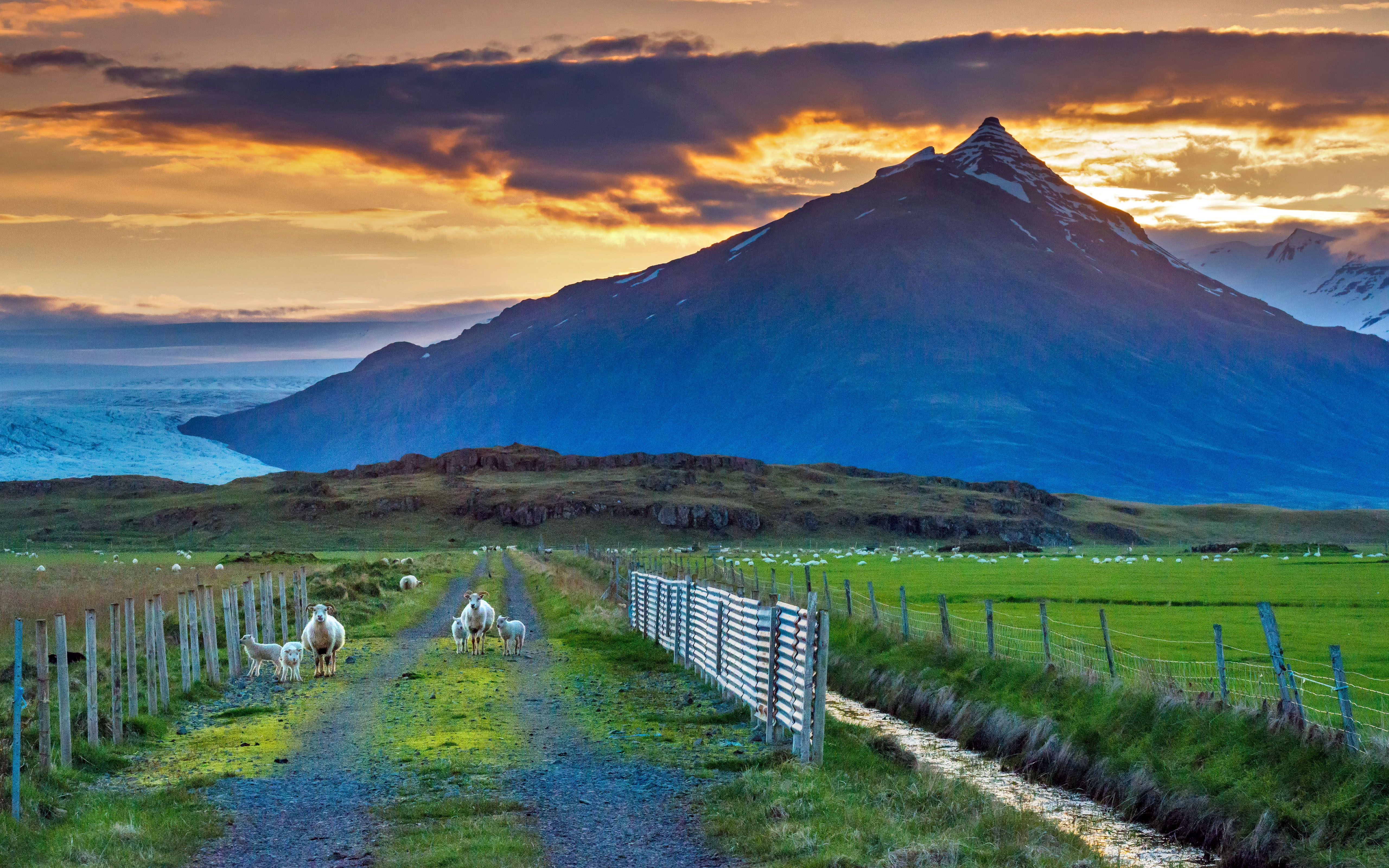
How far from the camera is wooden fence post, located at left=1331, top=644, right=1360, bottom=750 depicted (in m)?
14.2

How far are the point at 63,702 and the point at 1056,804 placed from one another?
1365 centimetres

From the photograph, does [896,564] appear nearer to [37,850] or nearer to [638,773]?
[638,773]

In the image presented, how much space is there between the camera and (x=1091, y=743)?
1902cm

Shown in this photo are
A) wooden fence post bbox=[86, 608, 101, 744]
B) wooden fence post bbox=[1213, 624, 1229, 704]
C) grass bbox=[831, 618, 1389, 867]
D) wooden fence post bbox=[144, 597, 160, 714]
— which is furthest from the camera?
wooden fence post bbox=[144, 597, 160, 714]

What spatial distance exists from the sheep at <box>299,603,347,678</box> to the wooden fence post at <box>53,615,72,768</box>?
9.52 meters

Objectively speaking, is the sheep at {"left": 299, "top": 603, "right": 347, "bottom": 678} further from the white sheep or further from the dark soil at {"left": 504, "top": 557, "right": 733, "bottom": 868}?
the dark soil at {"left": 504, "top": 557, "right": 733, "bottom": 868}

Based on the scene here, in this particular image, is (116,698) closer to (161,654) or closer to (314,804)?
(161,654)

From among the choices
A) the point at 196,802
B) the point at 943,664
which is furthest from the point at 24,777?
the point at 943,664

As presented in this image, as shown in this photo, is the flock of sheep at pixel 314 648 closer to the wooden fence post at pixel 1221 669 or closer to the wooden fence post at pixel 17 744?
the wooden fence post at pixel 17 744

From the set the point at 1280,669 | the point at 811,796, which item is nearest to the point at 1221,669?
the point at 1280,669

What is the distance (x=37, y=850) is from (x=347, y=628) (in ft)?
86.5

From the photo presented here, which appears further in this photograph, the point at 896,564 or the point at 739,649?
the point at 896,564

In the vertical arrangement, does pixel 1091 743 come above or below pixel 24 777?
below

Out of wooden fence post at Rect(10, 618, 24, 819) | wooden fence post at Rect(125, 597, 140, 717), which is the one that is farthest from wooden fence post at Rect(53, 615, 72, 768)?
wooden fence post at Rect(125, 597, 140, 717)
